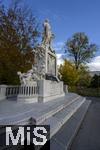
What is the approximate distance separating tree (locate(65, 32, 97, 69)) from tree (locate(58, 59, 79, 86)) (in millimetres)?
3933

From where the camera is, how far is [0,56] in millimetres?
28672

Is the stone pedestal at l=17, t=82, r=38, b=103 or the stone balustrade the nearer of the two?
the stone pedestal at l=17, t=82, r=38, b=103

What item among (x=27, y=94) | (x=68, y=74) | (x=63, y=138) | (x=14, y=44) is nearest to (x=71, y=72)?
(x=68, y=74)

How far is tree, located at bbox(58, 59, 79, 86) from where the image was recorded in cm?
5800

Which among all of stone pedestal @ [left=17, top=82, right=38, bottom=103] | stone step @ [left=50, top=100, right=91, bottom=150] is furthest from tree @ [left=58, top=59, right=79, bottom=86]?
stone step @ [left=50, top=100, right=91, bottom=150]

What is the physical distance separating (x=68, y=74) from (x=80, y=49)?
862 centimetres

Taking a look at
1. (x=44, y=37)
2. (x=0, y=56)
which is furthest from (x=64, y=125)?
(x=0, y=56)

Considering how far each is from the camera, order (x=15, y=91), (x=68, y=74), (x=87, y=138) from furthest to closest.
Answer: (x=68, y=74) → (x=15, y=91) → (x=87, y=138)

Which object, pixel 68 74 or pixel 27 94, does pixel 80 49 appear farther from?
pixel 27 94

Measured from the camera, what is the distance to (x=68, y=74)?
190 ft

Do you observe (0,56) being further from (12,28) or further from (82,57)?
(82,57)

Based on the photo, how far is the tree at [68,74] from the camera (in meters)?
58.0

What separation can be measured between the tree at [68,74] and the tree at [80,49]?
3933mm

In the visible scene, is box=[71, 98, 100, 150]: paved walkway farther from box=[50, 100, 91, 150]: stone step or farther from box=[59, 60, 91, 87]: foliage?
box=[59, 60, 91, 87]: foliage
